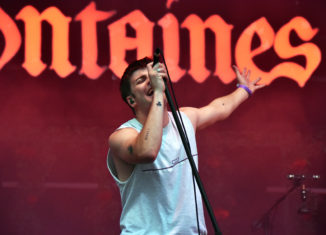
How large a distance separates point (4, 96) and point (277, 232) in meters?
2.68

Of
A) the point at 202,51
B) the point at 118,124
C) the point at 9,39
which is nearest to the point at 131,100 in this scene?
the point at 118,124

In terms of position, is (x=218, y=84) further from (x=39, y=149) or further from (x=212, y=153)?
(x=39, y=149)

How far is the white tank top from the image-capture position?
1.78 meters

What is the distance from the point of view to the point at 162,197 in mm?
1796

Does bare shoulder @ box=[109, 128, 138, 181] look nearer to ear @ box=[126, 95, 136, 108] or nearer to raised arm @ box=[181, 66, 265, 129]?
ear @ box=[126, 95, 136, 108]

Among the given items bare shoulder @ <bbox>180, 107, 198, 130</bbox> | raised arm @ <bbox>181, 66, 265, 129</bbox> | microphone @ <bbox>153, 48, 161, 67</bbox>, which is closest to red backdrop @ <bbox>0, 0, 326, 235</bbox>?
raised arm @ <bbox>181, 66, 265, 129</bbox>

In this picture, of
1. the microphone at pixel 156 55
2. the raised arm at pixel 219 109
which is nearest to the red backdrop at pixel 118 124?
the raised arm at pixel 219 109

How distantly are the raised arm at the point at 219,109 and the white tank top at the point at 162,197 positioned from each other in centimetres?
36

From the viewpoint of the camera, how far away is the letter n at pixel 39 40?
425 cm

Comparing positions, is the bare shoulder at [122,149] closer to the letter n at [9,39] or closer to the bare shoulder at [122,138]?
the bare shoulder at [122,138]

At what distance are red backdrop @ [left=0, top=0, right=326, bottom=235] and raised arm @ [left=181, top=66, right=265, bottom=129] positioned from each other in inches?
76.1

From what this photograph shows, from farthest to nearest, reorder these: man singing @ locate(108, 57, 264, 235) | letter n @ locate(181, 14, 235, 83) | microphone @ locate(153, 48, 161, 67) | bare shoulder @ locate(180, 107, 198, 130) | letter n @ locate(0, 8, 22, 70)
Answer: letter n @ locate(181, 14, 235, 83), letter n @ locate(0, 8, 22, 70), bare shoulder @ locate(180, 107, 198, 130), man singing @ locate(108, 57, 264, 235), microphone @ locate(153, 48, 161, 67)

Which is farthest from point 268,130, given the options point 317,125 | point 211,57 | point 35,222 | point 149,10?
point 35,222

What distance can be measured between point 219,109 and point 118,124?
82.2 inches
